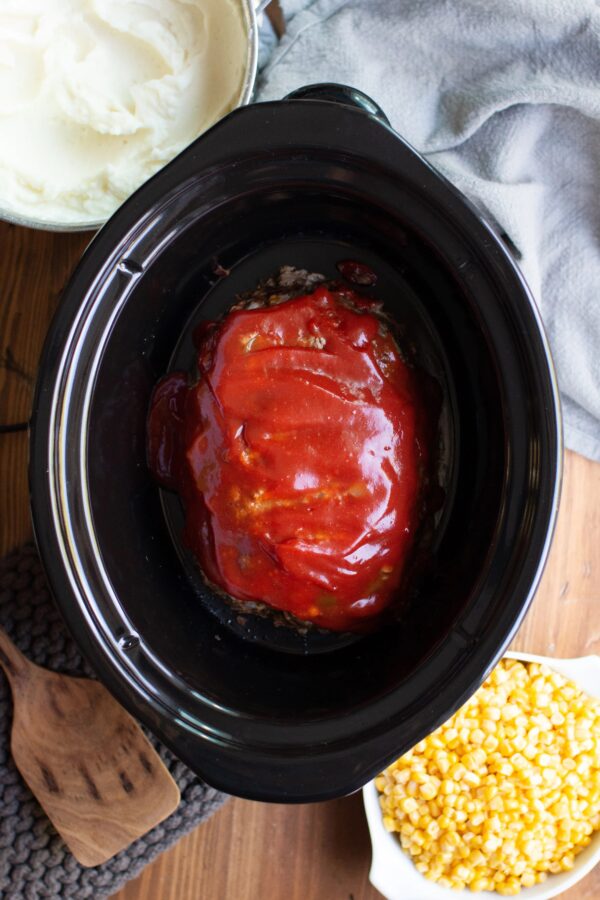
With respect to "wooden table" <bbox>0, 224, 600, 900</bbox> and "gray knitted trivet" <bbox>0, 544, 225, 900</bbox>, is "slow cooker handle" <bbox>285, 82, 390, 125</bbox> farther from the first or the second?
"gray knitted trivet" <bbox>0, 544, 225, 900</bbox>

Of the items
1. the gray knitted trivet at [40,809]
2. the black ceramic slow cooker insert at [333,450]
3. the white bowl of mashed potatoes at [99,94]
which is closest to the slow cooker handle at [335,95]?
the black ceramic slow cooker insert at [333,450]

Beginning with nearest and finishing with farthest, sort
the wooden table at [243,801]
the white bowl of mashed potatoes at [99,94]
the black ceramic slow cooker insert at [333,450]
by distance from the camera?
the black ceramic slow cooker insert at [333,450], the white bowl of mashed potatoes at [99,94], the wooden table at [243,801]

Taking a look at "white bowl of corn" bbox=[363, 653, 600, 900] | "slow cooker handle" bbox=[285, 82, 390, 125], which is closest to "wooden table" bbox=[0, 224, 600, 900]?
"white bowl of corn" bbox=[363, 653, 600, 900]

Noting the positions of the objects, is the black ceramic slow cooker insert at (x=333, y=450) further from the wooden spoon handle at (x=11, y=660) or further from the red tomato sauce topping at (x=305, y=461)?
the wooden spoon handle at (x=11, y=660)

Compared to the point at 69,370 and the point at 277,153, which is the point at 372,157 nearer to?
the point at 277,153

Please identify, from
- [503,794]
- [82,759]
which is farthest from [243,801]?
[503,794]

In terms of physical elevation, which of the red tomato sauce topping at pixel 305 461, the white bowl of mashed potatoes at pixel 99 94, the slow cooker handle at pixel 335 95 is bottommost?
the red tomato sauce topping at pixel 305 461

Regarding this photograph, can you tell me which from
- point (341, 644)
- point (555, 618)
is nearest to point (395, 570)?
point (341, 644)

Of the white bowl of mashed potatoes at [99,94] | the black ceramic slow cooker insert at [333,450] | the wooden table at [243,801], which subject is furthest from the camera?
the wooden table at [243,801]

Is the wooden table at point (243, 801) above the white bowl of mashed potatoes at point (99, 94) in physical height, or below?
below
